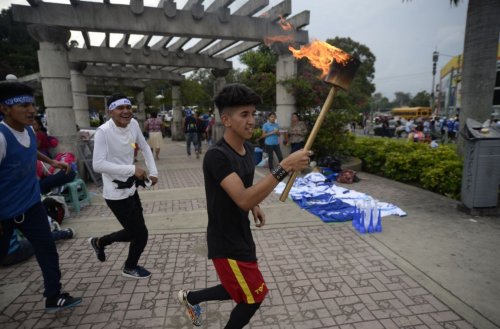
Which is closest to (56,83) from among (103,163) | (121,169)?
(103,163)

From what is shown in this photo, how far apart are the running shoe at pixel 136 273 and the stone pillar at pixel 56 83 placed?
19.4 feet

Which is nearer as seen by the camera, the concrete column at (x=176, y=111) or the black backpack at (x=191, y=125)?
the black backpack at (x=191, y=125)

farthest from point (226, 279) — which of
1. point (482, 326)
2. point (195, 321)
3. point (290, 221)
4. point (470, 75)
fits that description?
point (470, 75)

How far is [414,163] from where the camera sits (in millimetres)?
7992

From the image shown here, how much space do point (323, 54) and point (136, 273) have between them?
10.3 ft

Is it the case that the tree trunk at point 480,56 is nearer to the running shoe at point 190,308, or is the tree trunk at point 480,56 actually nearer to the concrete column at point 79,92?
the running shoe at point 190,308

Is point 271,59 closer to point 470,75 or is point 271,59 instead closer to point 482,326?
point 470,75

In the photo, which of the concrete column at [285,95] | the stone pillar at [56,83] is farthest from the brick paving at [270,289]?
the concrete column at [285,95]

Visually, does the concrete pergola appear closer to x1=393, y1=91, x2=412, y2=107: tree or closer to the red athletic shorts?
the red athletic shorts

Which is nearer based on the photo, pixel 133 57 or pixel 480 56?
pixel 480 56

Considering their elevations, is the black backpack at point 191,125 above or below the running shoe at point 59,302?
above

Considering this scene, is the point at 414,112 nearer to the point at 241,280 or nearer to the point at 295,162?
the point at 295,162

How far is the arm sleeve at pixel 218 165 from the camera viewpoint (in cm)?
187

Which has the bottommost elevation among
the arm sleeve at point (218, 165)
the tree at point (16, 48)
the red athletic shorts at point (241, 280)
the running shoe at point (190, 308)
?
the running shoe at point (190, 308)
